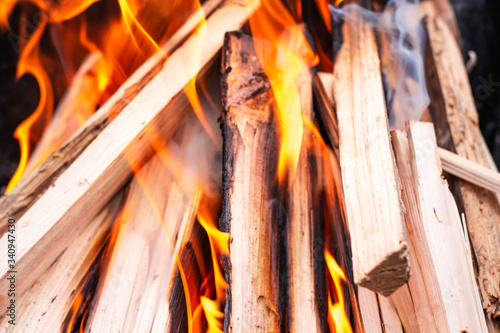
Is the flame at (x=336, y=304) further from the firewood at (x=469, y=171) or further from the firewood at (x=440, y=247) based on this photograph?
the firewood at (x=469, y=171)

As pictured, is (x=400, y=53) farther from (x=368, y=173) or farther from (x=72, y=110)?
(x=72, y=110)

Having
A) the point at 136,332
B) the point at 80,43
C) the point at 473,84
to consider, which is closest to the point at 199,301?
the point at 136,332

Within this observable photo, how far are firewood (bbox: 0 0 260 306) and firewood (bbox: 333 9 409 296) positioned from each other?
59cm

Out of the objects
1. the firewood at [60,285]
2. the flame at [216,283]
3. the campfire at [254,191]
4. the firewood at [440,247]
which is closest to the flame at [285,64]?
the campfire at [254,191]

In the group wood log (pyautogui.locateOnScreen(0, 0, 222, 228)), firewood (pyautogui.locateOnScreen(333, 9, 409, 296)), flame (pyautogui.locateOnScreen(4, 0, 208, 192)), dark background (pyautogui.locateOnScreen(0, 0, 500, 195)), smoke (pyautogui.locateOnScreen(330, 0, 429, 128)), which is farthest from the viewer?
dark background (pyautogui.locateOnScreen(0, 0, 500, 195))

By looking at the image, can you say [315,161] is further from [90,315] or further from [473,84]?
[473,84]

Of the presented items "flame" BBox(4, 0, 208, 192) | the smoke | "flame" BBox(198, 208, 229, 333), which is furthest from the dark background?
"flame" BBox(198, 208, 229, 333)

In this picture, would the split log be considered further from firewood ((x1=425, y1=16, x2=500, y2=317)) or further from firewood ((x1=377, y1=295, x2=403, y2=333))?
firewood ((x1=425, y1=16, x2=500, y2=317))

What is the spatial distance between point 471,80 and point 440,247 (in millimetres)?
1537

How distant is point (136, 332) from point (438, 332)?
99 cm

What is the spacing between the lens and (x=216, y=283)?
132 cm

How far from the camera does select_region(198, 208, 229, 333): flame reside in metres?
1.23

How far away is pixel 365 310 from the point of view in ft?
4.14

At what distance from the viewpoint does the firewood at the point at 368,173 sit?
37.1 inches
